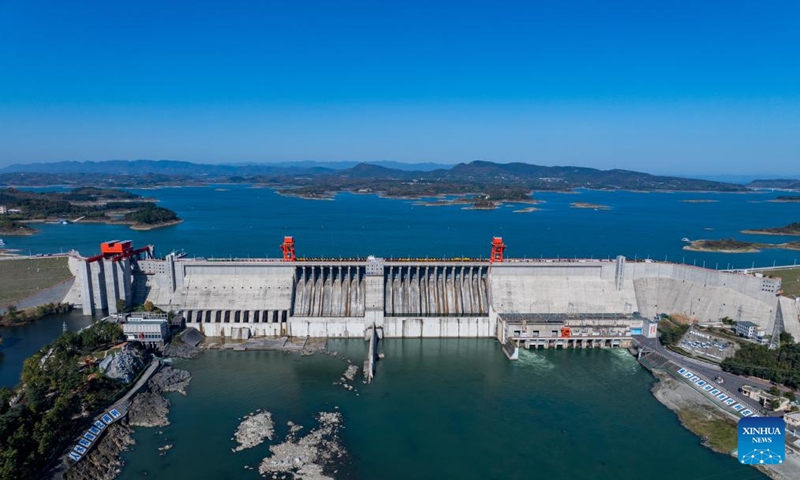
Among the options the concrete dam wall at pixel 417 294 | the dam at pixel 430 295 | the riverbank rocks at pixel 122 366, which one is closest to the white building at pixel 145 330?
the riverbank rocks at pixel 122 366

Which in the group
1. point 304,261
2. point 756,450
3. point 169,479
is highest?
point 756,450

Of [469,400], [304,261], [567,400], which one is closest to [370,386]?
[469,400]

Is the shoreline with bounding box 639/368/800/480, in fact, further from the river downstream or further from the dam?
the dam

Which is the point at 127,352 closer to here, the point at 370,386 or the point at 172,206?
the point at 370,386

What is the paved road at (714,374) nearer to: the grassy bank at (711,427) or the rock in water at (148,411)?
the grassy bank at (711,427)

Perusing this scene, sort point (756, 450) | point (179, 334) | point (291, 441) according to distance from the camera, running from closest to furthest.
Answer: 1. point (756, 450)
2. point (291, 441)
3. point (179, 334)

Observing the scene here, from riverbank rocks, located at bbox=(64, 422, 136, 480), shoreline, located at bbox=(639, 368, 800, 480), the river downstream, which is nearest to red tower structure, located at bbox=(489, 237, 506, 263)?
the river downstream
